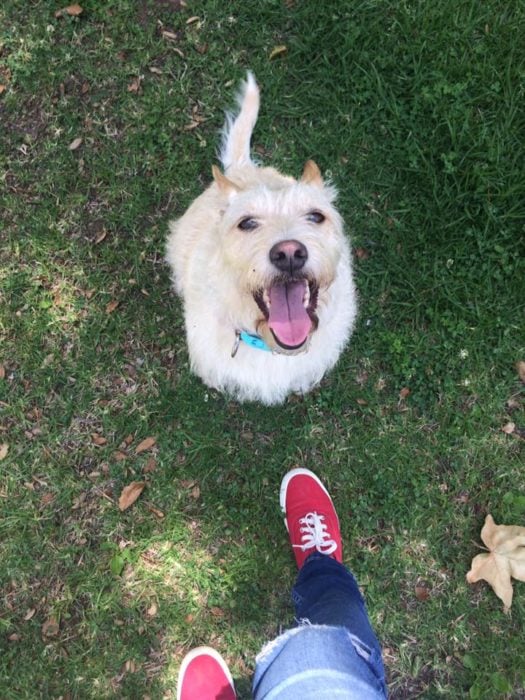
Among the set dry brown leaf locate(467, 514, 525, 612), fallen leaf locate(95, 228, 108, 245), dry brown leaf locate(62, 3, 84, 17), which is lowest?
dry brown leaf locate(467, 514, 525, 612)

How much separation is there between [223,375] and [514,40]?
3032 millimetres

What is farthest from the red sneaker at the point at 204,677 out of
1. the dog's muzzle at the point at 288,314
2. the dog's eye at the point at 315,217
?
the dog's eye at the point at 315,217

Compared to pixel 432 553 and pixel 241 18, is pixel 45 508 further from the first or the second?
pixel 241 18

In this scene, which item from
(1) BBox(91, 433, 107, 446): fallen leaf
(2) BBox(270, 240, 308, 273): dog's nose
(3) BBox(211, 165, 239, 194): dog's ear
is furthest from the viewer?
(1) BBox(91, 433, 107, 446): fallen leaf

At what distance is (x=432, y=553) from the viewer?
11.3 ft

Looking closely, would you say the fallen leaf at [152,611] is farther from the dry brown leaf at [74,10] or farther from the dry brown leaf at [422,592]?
the dry brown leaf at [74,10]

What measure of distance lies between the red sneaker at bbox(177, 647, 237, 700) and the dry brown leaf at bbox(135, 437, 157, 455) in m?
1.32

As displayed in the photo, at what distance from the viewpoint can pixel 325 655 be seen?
2443mm

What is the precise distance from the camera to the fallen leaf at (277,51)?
379cm

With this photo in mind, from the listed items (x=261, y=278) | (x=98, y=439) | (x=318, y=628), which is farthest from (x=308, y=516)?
(x=261, y=278)

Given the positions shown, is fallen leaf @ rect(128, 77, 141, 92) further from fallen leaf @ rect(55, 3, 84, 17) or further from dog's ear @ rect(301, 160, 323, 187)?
dog's ear @ rect(301, 160, 323, 187)

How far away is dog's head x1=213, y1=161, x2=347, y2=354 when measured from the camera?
2.21 m

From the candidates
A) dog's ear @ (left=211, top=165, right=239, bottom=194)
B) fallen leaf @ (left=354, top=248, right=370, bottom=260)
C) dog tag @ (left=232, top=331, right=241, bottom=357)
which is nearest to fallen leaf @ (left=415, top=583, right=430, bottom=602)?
dog tag @ (left=232, top=331, right=241, bottom=357)

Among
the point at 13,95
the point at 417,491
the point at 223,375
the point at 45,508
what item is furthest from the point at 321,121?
the point at 45,508
